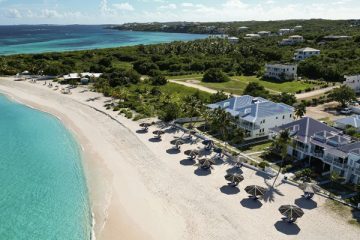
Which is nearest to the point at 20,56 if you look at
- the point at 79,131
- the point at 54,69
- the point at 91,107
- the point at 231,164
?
the point at 54,69

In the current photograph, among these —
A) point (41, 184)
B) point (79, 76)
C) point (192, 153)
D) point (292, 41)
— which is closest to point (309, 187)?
point (192, 153)

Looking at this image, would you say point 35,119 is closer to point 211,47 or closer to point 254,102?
point 254,102

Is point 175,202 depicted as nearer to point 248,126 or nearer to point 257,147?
point 257,147

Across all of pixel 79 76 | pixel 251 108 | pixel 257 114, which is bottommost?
pixel 79 76

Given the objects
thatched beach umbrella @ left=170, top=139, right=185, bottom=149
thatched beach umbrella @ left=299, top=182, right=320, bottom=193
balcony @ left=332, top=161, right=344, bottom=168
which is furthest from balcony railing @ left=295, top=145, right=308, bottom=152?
thatched beach umbrella @ left=170, top=139, right=185, bottom=149

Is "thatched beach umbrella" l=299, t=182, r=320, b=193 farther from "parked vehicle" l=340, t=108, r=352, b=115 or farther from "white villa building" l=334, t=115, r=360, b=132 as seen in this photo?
"parked vehicle" l=340, t=108, r=352, b=115

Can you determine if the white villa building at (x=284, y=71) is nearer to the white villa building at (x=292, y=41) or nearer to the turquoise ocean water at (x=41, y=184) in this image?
the turquoise ocean water at (x=41, y=184)
